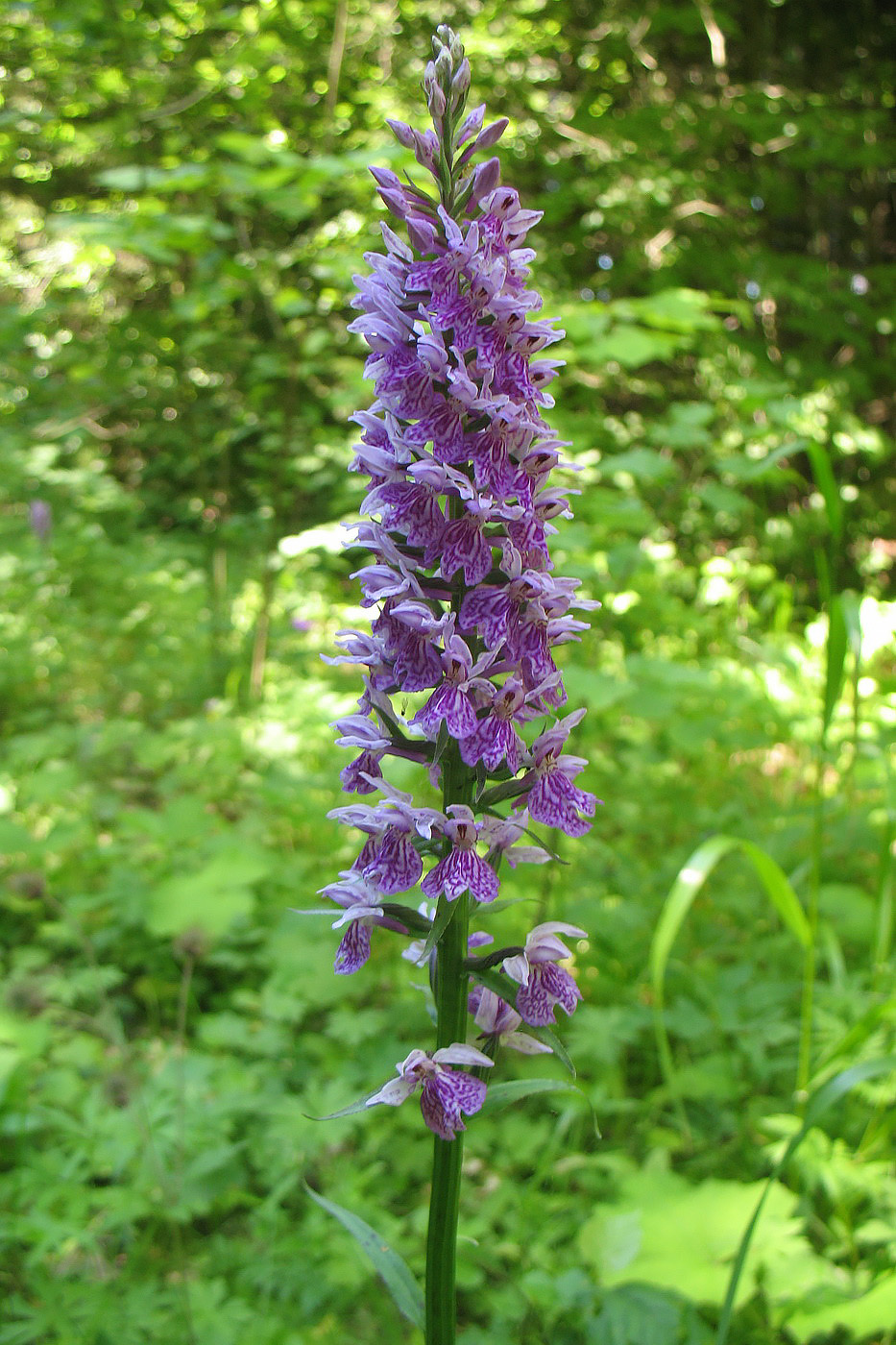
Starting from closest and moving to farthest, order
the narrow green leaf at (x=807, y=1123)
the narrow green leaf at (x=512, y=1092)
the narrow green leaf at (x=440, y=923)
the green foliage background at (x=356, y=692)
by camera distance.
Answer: the narrow green leaf at (x=440, y=923) < the narrow green leaf at (x=512, y=1092) < the narrow green leaf at (x=807, y=1123) < the green foliage background at (x=356, y=692)

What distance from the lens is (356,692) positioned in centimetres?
410

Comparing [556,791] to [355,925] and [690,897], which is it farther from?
[690,897]

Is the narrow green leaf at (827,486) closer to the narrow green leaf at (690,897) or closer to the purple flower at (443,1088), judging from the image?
the narrow green leaf at (690,897)

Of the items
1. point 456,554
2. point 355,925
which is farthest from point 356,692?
point 456,554

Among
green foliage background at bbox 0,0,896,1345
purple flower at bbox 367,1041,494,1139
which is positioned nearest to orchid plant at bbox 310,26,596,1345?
purple flower at bbox 367,1041,494,1139

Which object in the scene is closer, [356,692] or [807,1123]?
[807,1123]

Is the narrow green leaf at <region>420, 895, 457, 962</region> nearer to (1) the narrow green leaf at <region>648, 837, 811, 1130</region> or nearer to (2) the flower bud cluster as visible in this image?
(2) the flower bud cluster

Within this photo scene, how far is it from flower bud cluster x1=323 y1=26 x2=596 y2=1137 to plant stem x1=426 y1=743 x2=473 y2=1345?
14 mm

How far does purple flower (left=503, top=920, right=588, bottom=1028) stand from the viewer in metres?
1.28

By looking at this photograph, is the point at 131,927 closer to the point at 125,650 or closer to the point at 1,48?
the point at 125,650

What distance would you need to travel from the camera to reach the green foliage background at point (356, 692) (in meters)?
2.00

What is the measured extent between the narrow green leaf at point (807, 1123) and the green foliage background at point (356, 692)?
0.51 feet

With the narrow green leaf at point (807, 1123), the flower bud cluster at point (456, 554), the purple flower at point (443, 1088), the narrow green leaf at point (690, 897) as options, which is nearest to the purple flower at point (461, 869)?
the flower bud cluster at point (456, 554)

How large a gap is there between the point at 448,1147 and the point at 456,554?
2.86 ft
